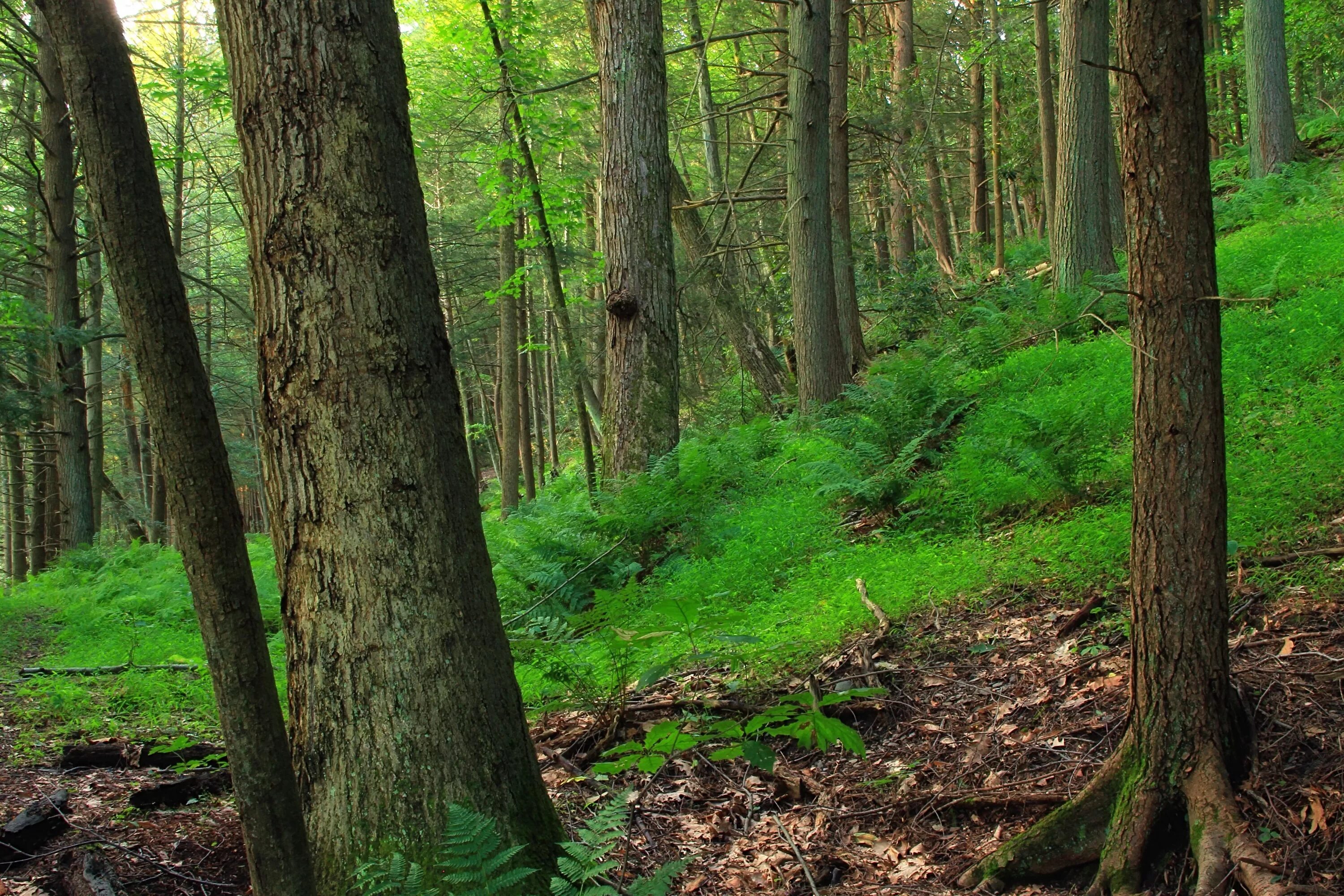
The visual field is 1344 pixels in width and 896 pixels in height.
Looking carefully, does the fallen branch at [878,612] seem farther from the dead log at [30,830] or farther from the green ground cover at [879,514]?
the dead log at [30,830]

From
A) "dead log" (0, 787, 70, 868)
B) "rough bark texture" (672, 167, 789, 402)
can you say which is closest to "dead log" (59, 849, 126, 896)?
"dead log" (0, 787, 70, 868)

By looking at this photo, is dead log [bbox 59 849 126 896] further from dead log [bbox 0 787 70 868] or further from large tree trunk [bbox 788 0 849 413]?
large tree trunk [bbox 788 0 849 413]

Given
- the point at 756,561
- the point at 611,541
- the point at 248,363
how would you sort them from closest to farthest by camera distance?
the point at 756,561 → the point at 611,541 → the point at 248,363

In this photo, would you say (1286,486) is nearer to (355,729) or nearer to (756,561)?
(756,561)

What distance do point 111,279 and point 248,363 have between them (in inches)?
1093

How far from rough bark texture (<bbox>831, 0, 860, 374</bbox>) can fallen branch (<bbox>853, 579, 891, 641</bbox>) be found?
7.48 metres

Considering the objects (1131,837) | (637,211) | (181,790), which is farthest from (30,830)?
(637,211)

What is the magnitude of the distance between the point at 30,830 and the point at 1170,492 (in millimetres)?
4192

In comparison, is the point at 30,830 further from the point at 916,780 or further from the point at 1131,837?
the point at 1131,837

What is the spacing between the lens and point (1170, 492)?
105 inches

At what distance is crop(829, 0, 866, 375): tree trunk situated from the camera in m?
12.5

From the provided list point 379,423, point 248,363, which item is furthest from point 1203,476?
point 248,363

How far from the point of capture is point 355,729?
2.65 metres

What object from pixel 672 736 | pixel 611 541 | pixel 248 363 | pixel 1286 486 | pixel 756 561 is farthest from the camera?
pixel 248 363
